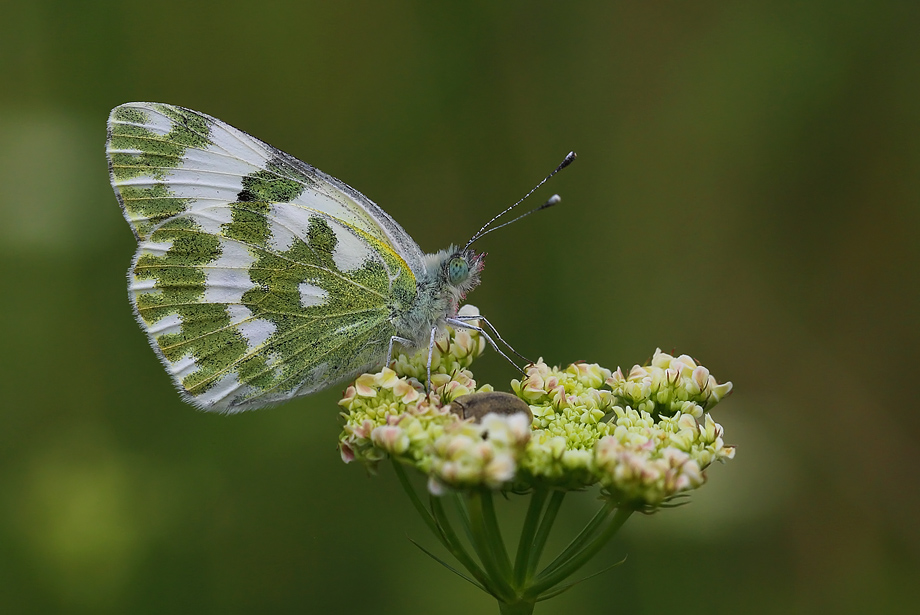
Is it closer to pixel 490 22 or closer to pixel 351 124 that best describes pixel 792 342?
pixel 490 22

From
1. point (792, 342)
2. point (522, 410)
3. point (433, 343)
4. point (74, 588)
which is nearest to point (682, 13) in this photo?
point (792, 342)

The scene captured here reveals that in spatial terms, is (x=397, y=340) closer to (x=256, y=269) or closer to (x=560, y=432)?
(x=256, y=269)

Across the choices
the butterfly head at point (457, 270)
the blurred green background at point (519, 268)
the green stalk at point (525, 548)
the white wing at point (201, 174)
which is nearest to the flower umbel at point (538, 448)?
the green stalk at point (525, 548)

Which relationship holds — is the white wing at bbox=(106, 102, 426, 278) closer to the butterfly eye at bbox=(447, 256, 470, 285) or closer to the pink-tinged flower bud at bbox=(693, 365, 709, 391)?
the butterfly eye at bbox=(447, 256, 470, 285)

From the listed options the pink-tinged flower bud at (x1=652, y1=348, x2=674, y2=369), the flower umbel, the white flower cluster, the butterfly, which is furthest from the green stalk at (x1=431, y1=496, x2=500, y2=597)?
the pink-tinged flower bud at (x1=652, y1=348, x2=674, y2=369)

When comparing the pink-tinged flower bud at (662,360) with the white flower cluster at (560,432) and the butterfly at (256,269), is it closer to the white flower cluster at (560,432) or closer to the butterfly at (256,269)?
the white flower cluster at (560,432)

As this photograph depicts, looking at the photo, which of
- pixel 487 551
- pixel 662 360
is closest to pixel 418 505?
pixel 487 551
